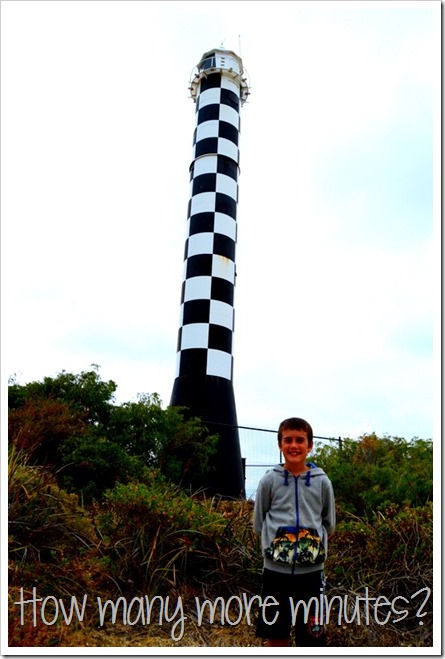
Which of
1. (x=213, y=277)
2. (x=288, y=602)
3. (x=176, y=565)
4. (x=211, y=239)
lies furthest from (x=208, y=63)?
(x=288, y=602)

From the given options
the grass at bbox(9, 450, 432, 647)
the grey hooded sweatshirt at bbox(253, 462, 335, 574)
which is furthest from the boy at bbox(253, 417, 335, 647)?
the grass at bbox(9, 450, 432, 647)

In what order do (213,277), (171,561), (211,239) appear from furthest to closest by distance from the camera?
(211,239)
(213,277)
(171,561)

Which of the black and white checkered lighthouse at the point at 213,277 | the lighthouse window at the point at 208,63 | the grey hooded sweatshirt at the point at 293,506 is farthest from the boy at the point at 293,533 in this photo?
the lighthouse window at the point at 208,63

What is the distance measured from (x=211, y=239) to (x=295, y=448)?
376 inches

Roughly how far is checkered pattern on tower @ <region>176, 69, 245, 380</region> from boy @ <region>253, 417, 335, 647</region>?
8.39 metres

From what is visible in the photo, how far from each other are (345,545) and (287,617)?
1.84m

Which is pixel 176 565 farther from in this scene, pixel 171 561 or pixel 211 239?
pixel 211 239

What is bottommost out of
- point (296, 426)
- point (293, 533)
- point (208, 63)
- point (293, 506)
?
point (293, 533)

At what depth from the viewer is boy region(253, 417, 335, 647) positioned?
2854 millimetres

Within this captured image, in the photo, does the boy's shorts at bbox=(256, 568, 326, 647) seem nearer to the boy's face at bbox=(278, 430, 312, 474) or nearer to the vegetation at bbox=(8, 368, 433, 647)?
the boy's face at bbox=(278, 430, 312, 474)

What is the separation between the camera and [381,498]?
5.59 m

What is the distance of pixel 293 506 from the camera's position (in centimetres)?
293

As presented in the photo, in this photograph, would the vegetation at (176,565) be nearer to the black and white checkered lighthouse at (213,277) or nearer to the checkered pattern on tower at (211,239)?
the black and white checkered lighthouse at (213,277)

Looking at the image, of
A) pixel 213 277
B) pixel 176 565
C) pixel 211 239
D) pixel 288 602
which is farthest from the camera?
pixel 211 239
